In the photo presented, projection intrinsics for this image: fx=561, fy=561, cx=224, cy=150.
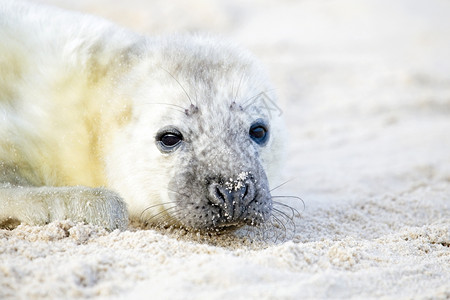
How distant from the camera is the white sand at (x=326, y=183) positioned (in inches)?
73.2

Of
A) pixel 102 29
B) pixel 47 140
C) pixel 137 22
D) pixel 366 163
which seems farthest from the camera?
pixel 137 22

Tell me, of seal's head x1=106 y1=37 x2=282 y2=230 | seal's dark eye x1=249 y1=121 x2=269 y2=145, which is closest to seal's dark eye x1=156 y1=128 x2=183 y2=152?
seal's head x1=106 y1=37 x2=282 y2=230

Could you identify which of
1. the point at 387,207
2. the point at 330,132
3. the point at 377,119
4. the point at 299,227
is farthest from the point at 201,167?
the point at 377,119

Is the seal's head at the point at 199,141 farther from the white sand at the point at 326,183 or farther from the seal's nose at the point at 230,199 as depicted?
the white sand at the point at 326,183

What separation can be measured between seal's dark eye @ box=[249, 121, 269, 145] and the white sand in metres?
0.50

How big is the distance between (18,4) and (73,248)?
1716mm

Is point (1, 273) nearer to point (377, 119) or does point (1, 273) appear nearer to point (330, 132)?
point (330, 132)

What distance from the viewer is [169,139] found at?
2764mm

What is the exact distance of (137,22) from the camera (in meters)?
8.18

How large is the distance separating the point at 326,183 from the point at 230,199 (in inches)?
69.9

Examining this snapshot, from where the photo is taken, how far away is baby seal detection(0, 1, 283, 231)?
8.40 ft

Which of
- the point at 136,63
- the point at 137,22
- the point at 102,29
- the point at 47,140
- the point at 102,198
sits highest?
the point at 137,22

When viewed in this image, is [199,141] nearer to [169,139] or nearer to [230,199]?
[169,139]

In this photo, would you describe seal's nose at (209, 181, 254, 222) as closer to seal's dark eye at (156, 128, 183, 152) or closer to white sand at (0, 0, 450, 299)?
white sand at (0, 0, 450, 299)
